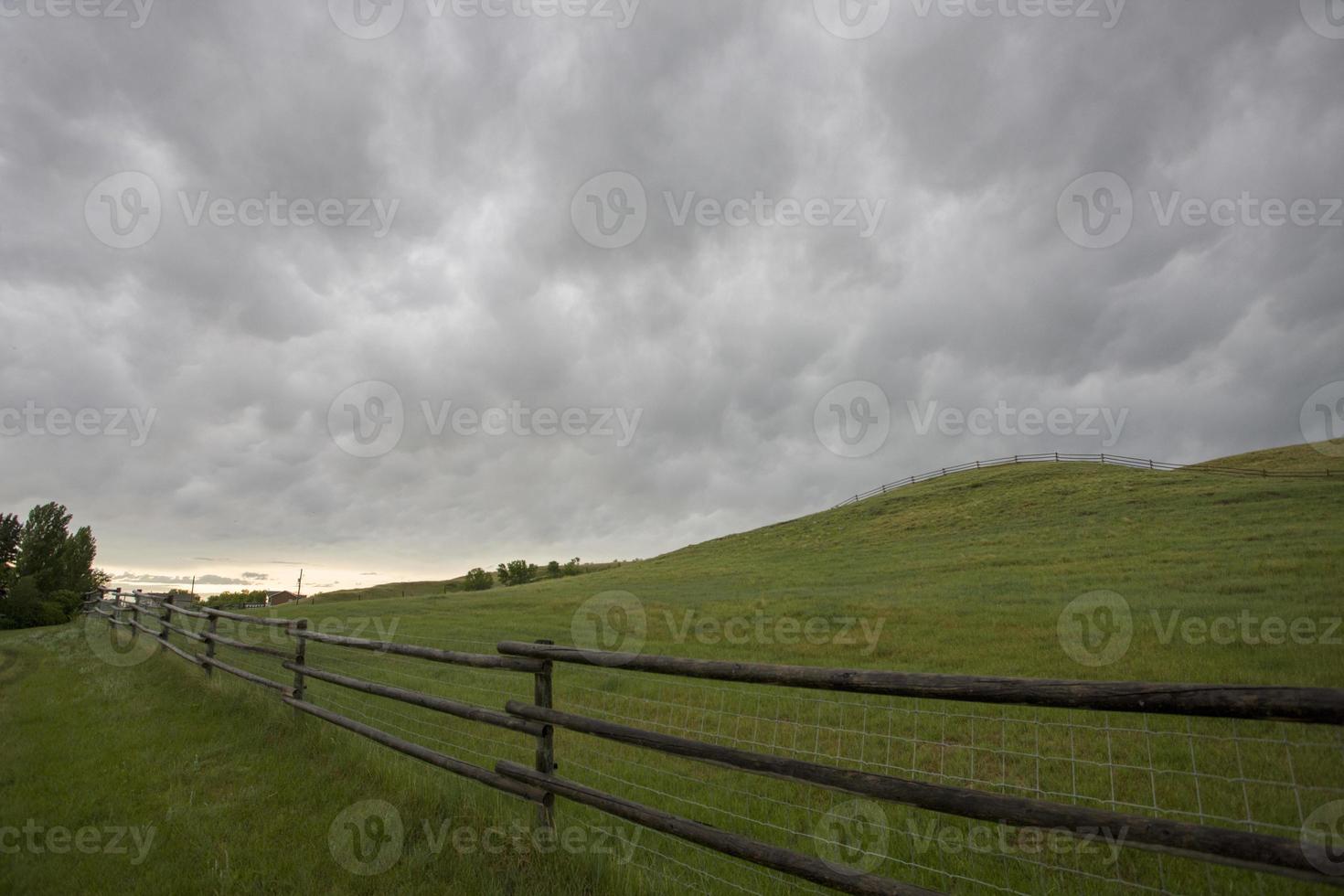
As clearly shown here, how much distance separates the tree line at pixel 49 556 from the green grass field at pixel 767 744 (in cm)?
4051

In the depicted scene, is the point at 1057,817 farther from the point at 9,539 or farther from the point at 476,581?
the point at 9,539

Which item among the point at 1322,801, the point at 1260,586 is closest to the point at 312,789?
the point at 1322,801

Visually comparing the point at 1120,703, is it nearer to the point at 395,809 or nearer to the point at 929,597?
the point at 395,809

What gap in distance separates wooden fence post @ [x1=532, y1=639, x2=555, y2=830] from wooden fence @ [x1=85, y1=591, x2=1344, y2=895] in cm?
1

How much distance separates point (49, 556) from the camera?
60.0 meters

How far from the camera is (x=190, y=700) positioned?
10484mm

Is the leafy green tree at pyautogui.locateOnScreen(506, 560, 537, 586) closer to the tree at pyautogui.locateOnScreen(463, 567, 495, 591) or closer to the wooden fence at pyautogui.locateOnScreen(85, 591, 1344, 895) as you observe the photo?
the tree at pyautogui.locateOnScreen(463, 567, 495, 591)

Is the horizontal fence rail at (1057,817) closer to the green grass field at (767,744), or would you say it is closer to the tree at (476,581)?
the green grass field at (767,744)

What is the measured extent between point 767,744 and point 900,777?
3.00m

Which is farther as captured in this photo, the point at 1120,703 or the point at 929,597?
the point at 929,597

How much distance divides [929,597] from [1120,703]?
19.4 metres

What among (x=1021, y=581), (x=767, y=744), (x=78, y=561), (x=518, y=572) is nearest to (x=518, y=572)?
(x=518, y=572)

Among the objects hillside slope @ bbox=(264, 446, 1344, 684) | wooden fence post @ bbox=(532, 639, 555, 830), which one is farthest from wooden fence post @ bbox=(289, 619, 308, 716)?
hillside slope @ bbox=(264, 446, 1344, 684)

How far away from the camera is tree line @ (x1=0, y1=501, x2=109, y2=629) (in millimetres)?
51125
